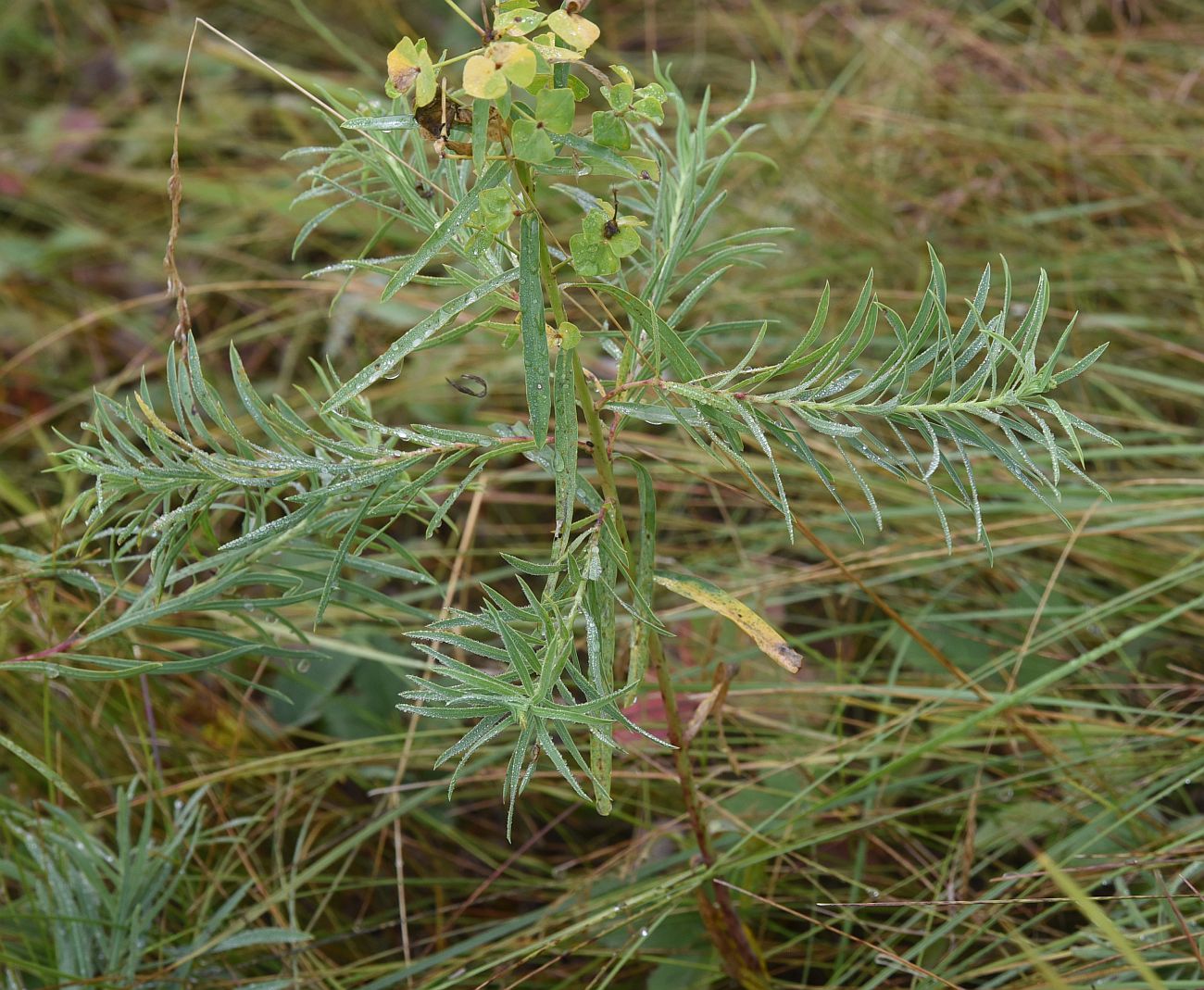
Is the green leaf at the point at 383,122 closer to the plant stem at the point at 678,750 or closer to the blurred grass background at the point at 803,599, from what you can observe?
the plant stem at the point at 678,750

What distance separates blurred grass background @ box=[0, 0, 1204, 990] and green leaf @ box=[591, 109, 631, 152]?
0.39m

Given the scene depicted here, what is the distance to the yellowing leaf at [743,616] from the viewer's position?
71 centimetres

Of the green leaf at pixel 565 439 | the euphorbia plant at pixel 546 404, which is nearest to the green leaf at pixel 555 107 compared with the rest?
the euphorbia plant at pixel 546 404

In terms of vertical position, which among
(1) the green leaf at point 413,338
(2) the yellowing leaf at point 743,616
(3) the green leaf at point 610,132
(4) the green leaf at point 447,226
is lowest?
(2) the yellowing leaf at point 743,616

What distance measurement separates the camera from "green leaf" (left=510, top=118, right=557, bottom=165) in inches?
22.8

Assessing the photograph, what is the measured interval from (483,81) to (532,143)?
0.15 feet

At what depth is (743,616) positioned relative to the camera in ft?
2.40

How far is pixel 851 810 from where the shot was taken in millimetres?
1085

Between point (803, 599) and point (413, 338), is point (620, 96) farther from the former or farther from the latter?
point (803, 599)

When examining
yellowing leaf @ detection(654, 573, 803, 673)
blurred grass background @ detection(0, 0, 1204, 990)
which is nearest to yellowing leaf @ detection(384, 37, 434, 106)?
yellowing leaf @ detection(654, 573, 803, 673)

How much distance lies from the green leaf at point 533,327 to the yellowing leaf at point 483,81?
3.2 inches

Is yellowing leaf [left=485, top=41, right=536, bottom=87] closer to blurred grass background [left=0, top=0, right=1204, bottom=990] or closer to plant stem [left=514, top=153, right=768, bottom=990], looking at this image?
plant stem [left=514, top=153, right=768, bottom=990]

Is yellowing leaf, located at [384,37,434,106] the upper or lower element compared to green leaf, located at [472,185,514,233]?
upper

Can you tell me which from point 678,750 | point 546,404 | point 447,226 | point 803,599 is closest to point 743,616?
point 678,750
